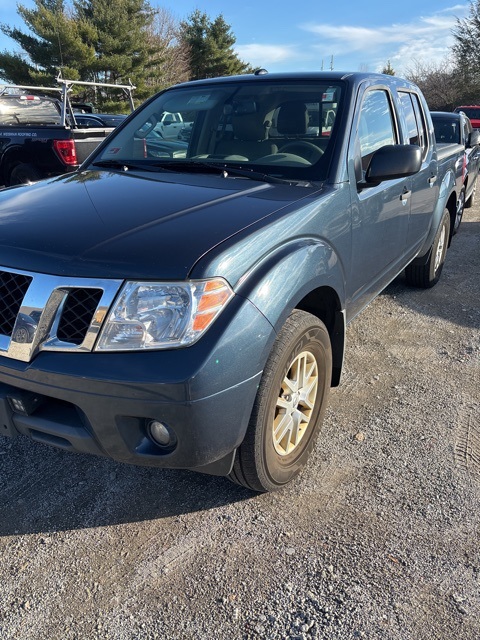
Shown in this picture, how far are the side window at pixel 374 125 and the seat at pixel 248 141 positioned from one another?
0.53 m

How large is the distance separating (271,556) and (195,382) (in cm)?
90

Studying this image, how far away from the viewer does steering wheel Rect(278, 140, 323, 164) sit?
2.79m

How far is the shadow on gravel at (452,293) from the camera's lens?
4.75 metres

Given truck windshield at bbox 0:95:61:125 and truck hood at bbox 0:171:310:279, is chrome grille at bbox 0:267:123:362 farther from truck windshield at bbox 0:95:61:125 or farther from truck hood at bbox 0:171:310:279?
truck windshield at bbox 0:95:61:125

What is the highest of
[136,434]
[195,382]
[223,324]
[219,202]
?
[219,202]

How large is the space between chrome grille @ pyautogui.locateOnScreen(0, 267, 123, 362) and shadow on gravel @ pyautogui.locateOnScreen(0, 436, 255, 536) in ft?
2.93

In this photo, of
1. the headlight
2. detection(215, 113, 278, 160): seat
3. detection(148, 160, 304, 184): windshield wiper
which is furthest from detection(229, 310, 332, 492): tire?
detection(215, 113, 278, 160): seat

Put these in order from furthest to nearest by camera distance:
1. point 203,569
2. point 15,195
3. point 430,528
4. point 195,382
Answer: point 15,195, point 430,528, point 203,569, point 195,382

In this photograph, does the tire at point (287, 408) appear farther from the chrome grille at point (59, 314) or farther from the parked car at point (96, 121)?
the parked car at point (96, 121)

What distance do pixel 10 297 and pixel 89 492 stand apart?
108 centimetres

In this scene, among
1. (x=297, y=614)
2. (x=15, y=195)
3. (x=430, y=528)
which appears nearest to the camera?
(x=297, y=614)

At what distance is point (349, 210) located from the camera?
8.86ft

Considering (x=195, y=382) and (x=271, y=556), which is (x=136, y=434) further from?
(x=271, y=556)

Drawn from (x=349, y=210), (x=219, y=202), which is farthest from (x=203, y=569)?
(x=349, y=210)
